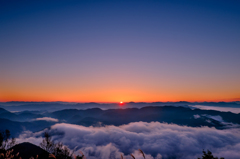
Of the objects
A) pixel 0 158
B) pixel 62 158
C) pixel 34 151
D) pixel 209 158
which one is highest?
pixel 0 158

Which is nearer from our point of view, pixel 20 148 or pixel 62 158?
pixel 62 158

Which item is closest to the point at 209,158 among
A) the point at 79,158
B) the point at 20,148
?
the point at 79,158

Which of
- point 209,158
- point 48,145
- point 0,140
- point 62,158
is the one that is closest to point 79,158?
point 62,158

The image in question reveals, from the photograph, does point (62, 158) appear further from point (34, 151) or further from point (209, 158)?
point (34, 151)

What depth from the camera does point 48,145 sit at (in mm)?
17266

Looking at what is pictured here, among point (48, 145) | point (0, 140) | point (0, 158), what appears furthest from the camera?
point (0, 140)

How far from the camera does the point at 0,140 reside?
20750 millimetres

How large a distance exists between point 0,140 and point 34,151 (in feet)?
342

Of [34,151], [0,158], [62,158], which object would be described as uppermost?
[0,158]

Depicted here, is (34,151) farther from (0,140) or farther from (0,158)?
(0,158)

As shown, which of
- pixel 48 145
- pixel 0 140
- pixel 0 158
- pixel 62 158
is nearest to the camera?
pixel 0 158

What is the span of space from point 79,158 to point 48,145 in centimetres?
609

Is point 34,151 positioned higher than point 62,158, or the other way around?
point 62,158

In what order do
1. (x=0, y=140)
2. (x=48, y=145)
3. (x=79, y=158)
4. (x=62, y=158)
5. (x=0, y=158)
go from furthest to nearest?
(x=0, y=140), (x=48, y=145), (x=62, y=158), (x=79, y=158), (x=0, y=158)
